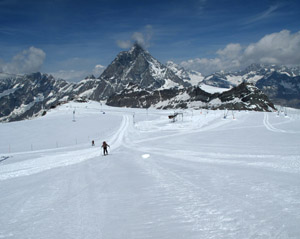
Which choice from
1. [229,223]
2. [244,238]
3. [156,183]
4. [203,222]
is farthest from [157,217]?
[156,183]

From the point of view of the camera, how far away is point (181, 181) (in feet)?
42.4

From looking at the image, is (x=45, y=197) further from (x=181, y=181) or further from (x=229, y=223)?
(x=229, y=223)

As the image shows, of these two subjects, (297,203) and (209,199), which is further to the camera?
(209,199)

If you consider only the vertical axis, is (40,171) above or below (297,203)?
below

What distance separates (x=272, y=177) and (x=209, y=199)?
15.3ft

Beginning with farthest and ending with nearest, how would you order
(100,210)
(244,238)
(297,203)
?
(100,210), (297,203), (244,238)

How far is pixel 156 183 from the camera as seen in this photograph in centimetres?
1303

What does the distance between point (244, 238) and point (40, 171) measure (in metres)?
18.1

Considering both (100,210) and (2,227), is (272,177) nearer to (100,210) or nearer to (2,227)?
(100,210)

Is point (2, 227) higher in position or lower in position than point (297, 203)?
lower

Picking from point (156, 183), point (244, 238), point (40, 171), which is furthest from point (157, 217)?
point (40, 171)

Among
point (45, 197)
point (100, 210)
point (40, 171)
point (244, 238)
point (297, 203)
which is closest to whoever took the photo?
point (244, 238)

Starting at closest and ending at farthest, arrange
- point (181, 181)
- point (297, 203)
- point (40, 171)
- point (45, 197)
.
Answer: point (297, 203) → point (45, 197) → point (181, 181) → point (40, 171)

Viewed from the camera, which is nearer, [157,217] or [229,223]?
[229,223]
